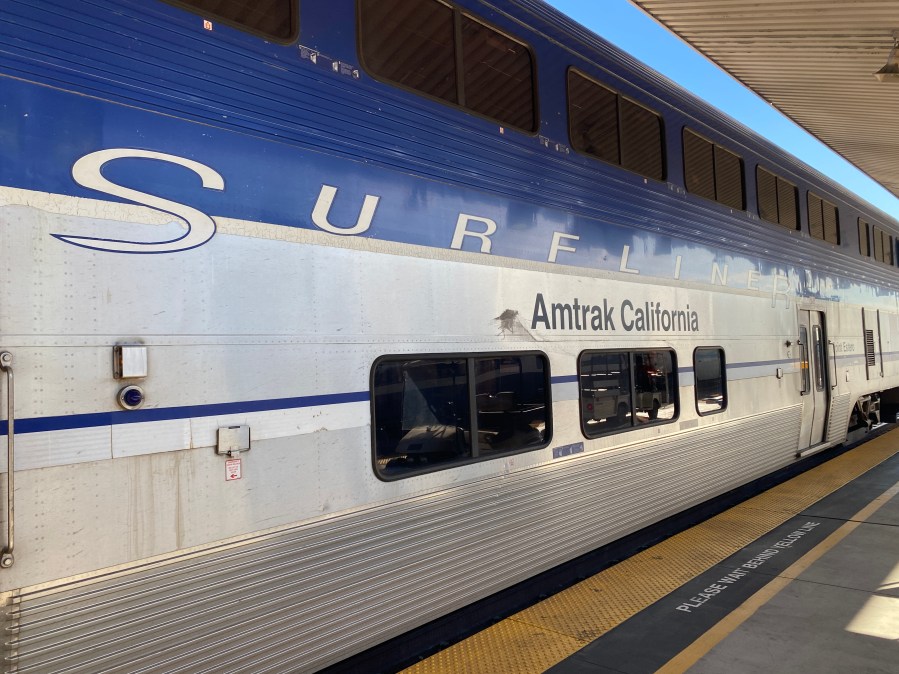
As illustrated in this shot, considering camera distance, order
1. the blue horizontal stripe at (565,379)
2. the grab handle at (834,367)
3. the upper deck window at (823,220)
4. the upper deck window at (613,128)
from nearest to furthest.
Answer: the blue horizontal stripe at (565,379)
the upper deck window at (613,128)
the upper deck window at (823,220)
the grab handle at (834,367)

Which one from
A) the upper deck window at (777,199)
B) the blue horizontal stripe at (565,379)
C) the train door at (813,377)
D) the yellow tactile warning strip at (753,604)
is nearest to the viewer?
the yellow tactile warning strip at (753,604)

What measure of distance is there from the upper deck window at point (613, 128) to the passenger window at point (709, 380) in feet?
5.42

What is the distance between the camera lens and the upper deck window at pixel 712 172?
5.99 metres

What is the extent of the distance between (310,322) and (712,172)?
16.0 feet

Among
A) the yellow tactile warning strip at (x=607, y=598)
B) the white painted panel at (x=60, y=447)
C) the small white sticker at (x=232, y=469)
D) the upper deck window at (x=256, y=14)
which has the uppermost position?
the upper deck window at (x=256, y=14)

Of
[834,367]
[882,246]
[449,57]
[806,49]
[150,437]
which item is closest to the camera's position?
[150,437]

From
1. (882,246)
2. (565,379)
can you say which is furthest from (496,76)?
(882,246)

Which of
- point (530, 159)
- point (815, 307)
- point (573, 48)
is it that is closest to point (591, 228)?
point (530, 159)

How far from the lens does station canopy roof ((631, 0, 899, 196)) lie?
7102mm

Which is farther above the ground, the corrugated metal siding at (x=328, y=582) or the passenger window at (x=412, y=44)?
the passenger window at (x=412, y=44)

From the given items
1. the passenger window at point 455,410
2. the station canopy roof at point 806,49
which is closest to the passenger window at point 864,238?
the station canopy roof at point 806,49

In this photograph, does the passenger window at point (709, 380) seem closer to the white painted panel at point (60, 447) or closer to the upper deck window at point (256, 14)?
the upper deck window at point (256, 14)

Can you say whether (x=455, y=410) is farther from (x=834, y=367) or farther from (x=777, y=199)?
(x=834, y=367)

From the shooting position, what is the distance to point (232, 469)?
2666 mm
